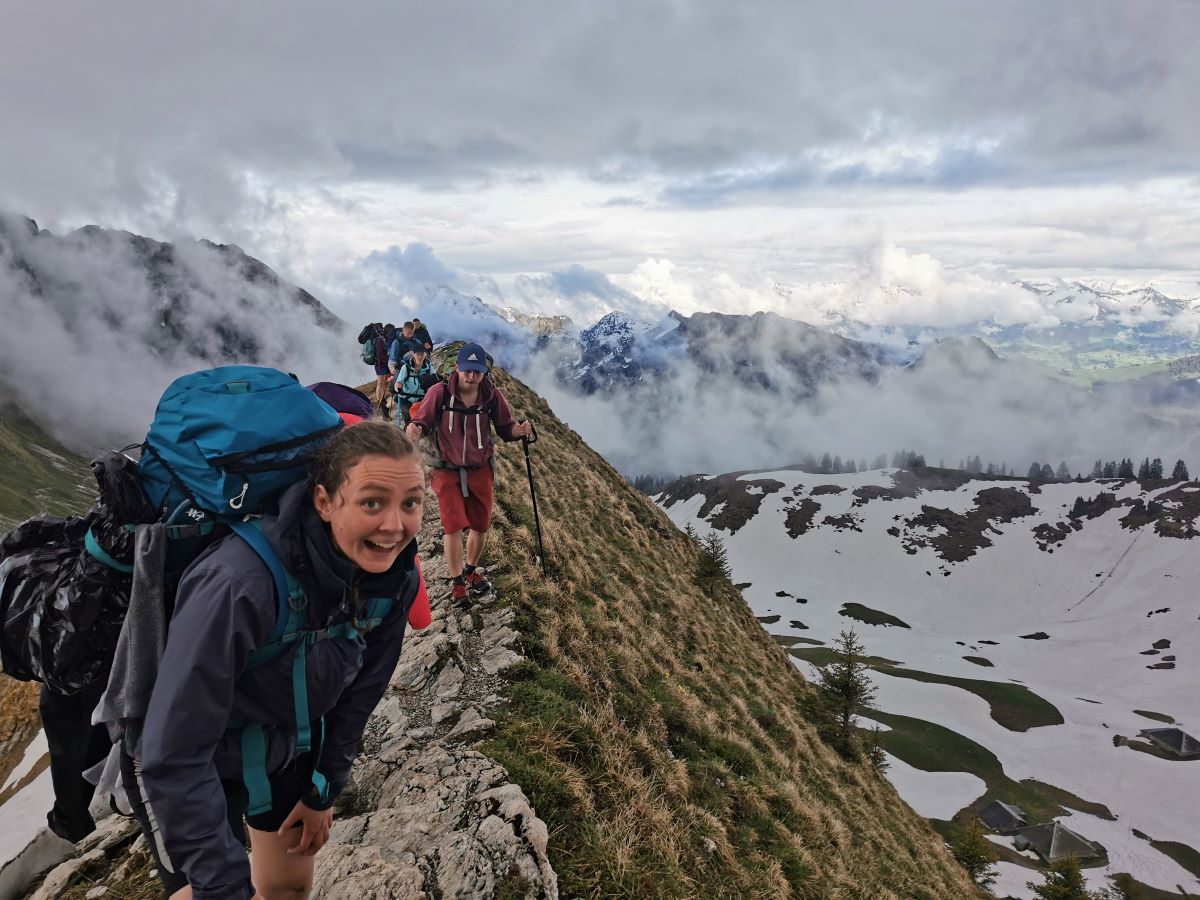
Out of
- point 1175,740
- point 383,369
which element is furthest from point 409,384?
point 1175,740

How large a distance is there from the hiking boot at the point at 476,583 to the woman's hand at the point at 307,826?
648 centimetres

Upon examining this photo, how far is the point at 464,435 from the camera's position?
9.30m

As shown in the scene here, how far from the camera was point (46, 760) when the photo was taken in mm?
12391

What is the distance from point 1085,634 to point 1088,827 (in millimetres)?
97640

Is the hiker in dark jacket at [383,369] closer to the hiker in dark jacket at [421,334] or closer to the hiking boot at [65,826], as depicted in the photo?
the hiker in dark jacket at [421,334]

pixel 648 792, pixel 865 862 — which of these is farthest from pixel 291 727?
pixel 865 862

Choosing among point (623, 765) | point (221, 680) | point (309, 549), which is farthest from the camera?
point (623, 765)

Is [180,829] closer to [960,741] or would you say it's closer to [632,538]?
[632,538]

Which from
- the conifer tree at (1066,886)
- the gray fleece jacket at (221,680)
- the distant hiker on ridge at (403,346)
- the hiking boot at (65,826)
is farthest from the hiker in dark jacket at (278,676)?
the conifer tree at (1066,886)

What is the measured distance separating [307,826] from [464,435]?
19.6 ft

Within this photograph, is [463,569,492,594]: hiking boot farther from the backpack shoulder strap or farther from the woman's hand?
the backpack shoulder strap

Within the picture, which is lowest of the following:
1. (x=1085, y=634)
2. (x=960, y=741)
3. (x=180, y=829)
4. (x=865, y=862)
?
(x=1085, y=634)

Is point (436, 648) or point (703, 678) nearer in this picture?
point (436, 648)

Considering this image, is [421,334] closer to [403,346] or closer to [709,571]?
[403,346]
